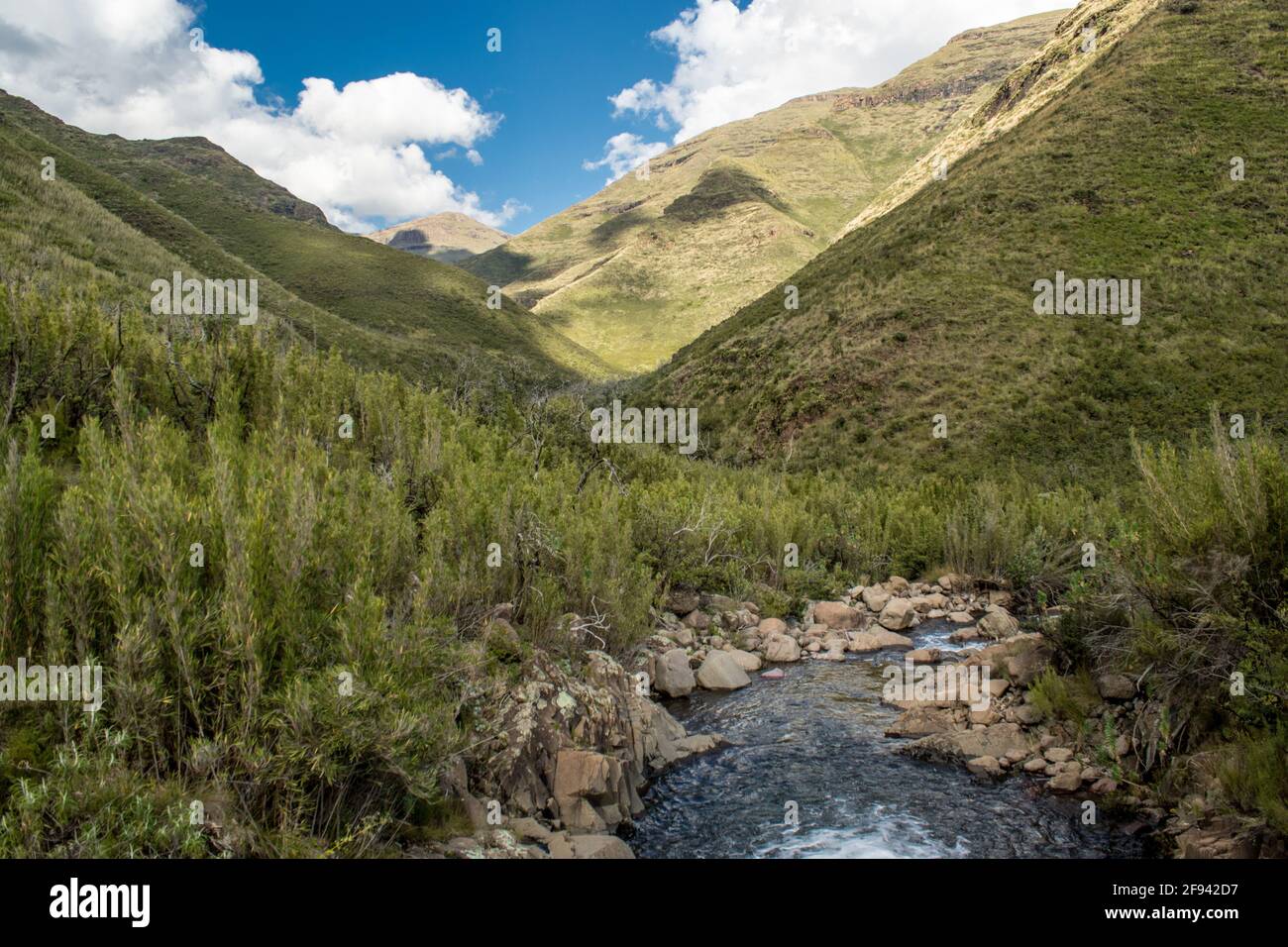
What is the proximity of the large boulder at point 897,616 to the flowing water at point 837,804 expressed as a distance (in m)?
4.86

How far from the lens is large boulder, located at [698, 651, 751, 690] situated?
394 inches

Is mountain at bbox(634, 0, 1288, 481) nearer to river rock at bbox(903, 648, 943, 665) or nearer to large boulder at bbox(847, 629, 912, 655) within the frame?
large boulder at bbox(847, 629, 912, 655)

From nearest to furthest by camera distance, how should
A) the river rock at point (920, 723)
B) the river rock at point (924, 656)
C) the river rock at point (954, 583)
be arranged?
the river rock at point (920, 723)
the river rock at point (924, 656)
the river rock at point (954, 583)

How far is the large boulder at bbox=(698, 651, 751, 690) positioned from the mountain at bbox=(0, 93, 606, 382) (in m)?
18.8

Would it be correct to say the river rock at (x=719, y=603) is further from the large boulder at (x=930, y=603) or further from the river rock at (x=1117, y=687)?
the river rock at (x=1117, y=687)

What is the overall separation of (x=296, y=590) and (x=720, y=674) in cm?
729

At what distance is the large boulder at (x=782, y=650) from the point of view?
452 inches

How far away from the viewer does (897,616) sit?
13555 millimetres

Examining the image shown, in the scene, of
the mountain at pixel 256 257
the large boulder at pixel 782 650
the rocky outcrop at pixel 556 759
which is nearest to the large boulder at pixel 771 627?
the large boulder at pixel 782 650
